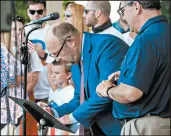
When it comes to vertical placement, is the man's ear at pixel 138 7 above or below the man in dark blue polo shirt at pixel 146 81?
above

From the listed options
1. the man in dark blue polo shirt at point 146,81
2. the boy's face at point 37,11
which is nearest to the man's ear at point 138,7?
the man in dark blue polo shirt at point 146,81

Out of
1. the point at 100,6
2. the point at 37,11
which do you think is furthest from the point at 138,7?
the point at 37,11

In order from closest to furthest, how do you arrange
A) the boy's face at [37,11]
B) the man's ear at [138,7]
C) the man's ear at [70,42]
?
the man's ear at [138,7]
the man's ear at [70,42]
the boy's face at [37,11]

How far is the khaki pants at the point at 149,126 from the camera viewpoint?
12.7 feet

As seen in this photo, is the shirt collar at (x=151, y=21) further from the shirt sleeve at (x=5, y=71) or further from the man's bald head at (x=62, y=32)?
the shirt sleeve at (x=5, y=71)

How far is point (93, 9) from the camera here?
21.2ft

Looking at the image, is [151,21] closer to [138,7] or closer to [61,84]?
[138,7]

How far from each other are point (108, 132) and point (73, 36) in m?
0.85

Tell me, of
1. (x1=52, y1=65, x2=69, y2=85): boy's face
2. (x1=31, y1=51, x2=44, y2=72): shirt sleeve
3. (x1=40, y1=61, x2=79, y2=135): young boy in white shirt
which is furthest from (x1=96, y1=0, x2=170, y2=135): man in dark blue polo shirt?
(x1=31, y1=51, x2=44, y2=72): shirt sleeve

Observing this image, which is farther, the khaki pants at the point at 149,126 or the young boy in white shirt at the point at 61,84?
the young boy in white shirt at the point at 61,84

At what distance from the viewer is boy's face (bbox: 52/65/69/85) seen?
21.4 ft

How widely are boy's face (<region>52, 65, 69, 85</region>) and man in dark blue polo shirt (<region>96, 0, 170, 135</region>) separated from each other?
2.48 meters

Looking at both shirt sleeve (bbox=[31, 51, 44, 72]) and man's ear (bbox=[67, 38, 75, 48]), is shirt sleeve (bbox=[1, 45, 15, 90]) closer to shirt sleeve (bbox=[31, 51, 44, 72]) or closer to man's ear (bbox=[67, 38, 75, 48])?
shirt sleeve (bbox=[31, 51, 44, 72])

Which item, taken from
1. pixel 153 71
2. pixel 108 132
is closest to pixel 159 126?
pixel 153 71
